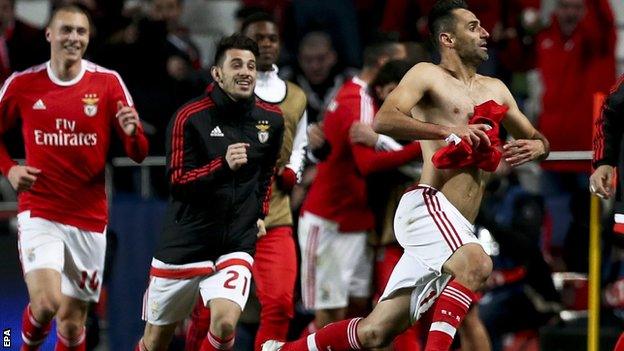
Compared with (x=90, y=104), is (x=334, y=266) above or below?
below

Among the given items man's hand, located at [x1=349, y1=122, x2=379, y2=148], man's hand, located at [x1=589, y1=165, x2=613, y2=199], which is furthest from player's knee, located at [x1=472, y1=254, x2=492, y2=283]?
man's hand, located at [x1=349, y1=122, x2=379, y2=148]

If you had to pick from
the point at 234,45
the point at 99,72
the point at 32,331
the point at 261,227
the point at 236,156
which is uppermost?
the point at 234,45

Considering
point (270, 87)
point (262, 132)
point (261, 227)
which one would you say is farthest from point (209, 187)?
point (270, 87)

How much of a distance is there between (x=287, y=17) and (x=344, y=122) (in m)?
3.86

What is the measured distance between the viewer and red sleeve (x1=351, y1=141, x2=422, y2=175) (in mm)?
10594

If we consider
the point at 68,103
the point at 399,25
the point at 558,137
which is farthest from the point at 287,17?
the point at 68,103

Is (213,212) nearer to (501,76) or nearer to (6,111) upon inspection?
(6,111)

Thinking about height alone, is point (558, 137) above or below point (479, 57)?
below

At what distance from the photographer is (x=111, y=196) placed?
12977 mm

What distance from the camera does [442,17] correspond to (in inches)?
362

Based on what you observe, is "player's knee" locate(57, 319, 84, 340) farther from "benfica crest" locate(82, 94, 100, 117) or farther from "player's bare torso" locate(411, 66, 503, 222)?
"player's bare torso" locate(411, 66, 503, 222)

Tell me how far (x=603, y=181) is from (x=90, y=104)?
3.22 meters

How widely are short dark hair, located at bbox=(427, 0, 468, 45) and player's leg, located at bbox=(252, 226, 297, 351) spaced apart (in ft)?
6.80

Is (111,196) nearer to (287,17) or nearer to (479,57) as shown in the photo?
(287,17)
